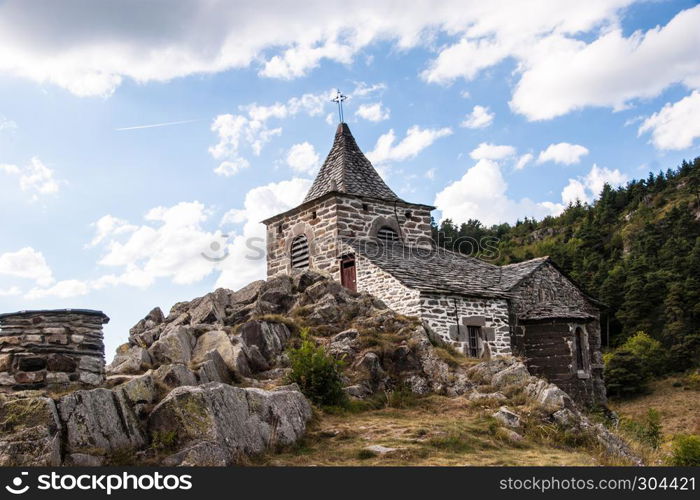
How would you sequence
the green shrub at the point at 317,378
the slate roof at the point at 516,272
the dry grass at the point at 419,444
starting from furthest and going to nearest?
the slate roof at the point at 516,272, the green shrub at the point at 317,378, the dry grass at the point at 419,444

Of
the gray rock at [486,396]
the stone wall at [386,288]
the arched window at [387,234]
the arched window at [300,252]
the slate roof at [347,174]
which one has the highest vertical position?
the slate roof at [347,174]

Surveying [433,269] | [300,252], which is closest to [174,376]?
[433,269]

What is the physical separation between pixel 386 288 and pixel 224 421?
36.0 feet

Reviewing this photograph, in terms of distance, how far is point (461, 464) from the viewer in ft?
35.6

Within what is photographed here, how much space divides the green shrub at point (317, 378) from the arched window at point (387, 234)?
1101 cm

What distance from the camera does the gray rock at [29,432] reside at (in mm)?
9320

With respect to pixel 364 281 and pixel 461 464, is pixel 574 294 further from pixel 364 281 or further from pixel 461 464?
pixel 461 464

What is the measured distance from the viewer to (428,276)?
21906mm

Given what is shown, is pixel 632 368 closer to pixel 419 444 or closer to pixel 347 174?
pixel 347 174

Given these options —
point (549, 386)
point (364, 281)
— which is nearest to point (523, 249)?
point (364, 281)

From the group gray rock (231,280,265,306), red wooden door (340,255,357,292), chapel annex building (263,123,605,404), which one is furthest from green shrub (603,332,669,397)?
gray rock (231,280,265,306)

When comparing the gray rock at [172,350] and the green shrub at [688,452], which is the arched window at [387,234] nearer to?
the gray rock at [172,350]

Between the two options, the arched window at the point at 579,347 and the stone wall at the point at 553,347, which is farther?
the arched window at the point at 579,347

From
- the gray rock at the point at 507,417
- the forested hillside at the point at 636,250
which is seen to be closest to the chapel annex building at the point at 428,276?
the gray rock at the point at 507,417
